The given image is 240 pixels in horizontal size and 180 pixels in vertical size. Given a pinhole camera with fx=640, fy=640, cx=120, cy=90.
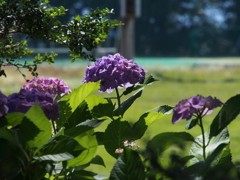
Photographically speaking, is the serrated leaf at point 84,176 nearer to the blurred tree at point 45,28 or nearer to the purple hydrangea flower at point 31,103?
the purple hydrangea flower at point 31,103

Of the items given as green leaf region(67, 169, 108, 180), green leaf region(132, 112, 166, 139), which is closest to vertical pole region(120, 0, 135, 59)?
green leaf region(132, 112, 166, 139)

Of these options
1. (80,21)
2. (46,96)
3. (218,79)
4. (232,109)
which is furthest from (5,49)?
(218,79)

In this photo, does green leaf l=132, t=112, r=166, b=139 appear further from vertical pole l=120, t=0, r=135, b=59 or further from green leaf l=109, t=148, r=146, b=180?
vertical pole l=120, t=0, r=135, b=59

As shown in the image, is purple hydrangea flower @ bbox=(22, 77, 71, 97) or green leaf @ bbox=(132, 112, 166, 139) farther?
→ purple hydrangea flower @ bbox=(22, 77, 71, 97)

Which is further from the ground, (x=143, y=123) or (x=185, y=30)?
(x=143, y=123)

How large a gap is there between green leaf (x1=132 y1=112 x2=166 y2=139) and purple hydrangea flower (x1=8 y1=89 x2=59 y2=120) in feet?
0.85

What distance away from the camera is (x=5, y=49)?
1729 mm

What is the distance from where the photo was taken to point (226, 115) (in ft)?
4.15

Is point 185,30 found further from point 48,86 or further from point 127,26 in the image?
point 48,86

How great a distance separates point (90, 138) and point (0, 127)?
6.7 inches

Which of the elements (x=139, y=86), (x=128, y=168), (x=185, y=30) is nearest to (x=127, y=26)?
(x=139, y=86)

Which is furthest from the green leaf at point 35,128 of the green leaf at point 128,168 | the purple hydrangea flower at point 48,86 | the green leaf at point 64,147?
the purple hydrangea flower at point 48,86

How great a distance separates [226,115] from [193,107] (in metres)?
0.11

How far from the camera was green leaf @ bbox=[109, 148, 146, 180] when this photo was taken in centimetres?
117
